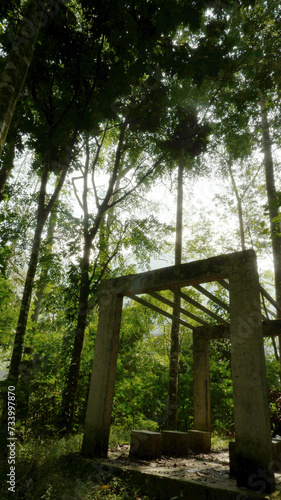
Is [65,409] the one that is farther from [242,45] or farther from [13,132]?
[242,45]

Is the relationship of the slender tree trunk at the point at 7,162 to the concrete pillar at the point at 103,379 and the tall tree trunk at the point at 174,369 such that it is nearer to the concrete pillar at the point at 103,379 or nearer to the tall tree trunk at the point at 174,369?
the concrete pillar at the point at 103,379

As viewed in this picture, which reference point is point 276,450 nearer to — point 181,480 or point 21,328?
point 181,480

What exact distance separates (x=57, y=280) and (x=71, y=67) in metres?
6.38

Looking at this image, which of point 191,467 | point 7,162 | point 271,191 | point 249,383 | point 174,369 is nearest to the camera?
point 249,383

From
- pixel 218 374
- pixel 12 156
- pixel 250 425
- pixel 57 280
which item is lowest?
pixel 250 425

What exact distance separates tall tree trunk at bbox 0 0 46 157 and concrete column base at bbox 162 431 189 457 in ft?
23.4

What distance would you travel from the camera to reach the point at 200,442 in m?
7.98

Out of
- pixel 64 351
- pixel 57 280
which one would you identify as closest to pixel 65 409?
pixel 64 351

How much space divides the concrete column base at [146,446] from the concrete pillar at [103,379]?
608mm

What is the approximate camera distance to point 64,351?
9.44 meters

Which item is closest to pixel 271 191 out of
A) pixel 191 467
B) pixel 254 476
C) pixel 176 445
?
pixel 176 445

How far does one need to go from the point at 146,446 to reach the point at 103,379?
1566 millimetres

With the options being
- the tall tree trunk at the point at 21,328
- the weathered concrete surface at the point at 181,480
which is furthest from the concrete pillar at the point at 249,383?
the tall tree trunk at the point at 21,328

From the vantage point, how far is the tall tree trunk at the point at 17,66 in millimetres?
3820
